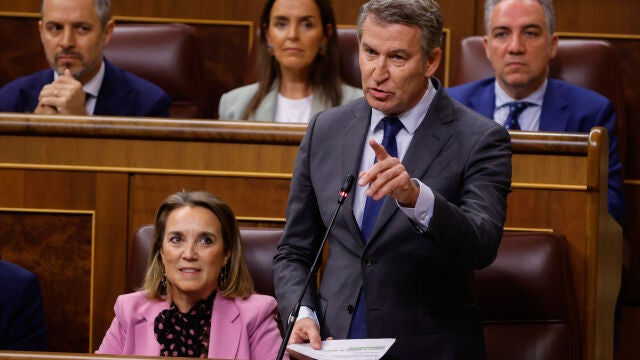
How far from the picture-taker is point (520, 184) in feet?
4.74

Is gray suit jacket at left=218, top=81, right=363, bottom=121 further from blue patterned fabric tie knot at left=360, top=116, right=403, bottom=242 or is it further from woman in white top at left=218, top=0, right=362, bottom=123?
blue patterned fabric tie knot at left=360, top=116, right=403, bottom=242

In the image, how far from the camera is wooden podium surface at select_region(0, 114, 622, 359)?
1.48 m

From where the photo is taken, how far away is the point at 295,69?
74.0 inches

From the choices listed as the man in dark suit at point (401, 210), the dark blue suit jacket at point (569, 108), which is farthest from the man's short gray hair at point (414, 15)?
the dark blue suit jacket at point (569, 108)

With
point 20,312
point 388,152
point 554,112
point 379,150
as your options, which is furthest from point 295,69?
point 379,150

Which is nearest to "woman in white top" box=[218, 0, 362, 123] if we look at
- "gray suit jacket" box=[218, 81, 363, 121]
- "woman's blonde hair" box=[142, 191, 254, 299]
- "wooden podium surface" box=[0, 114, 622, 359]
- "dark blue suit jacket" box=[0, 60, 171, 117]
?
"gray suit jacket" box=[218, 81, 363, 121]

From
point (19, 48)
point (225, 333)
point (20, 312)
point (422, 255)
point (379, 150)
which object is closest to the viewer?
point (379, 150)

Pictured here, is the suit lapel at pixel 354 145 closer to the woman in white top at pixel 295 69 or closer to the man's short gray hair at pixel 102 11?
the woman in white top at pixel 295 69

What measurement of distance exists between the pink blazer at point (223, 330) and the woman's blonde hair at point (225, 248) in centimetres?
2

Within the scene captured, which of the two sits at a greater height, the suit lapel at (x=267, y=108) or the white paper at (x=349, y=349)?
the suit lapel at (x=267, y=108)

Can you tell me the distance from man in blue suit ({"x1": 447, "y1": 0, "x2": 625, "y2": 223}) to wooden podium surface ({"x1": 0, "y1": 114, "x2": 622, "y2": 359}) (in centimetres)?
35

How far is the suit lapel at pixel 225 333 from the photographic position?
1.30m

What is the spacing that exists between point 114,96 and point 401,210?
0.88 meters

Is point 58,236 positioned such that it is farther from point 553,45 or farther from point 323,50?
point 553,45
